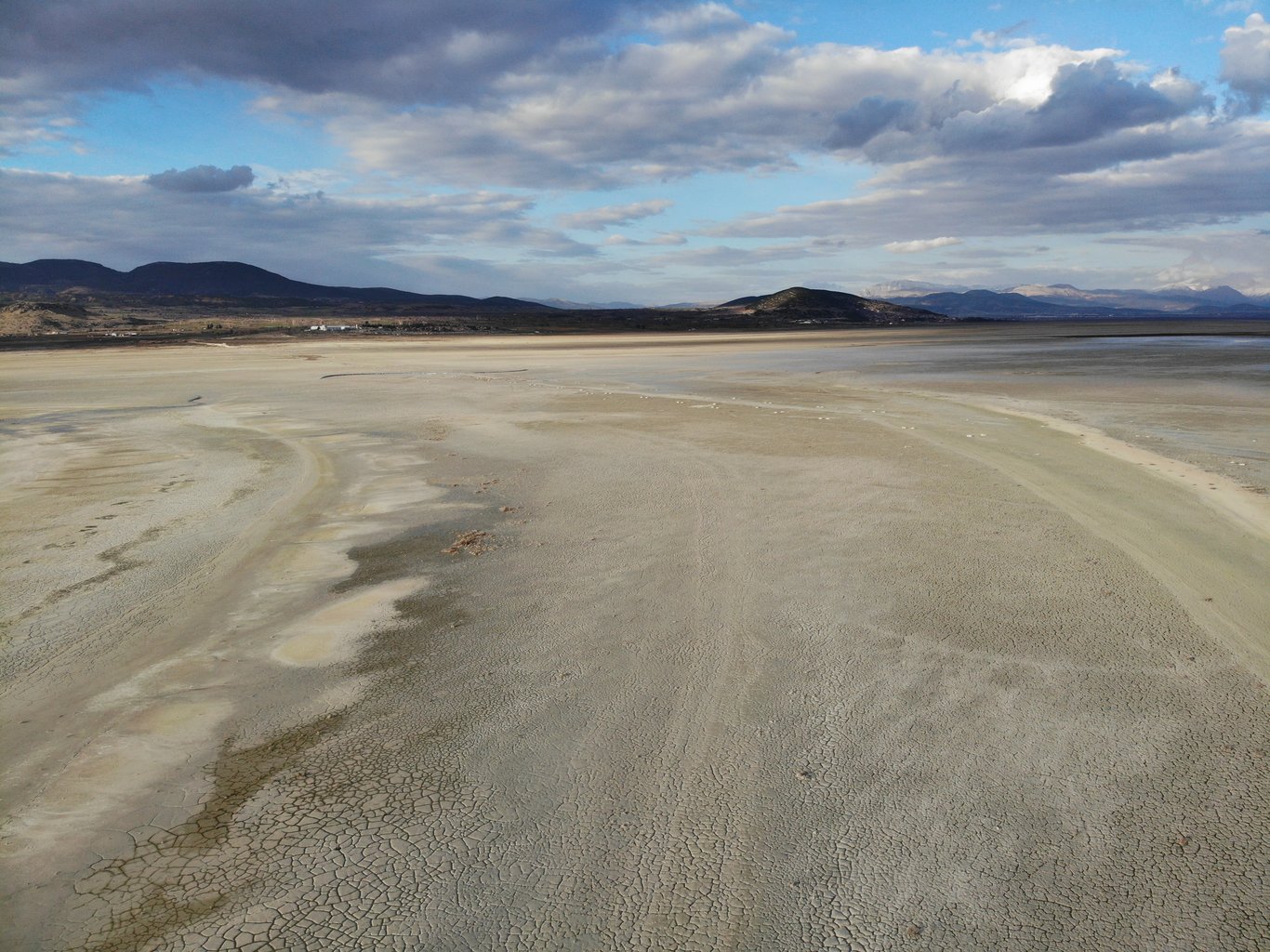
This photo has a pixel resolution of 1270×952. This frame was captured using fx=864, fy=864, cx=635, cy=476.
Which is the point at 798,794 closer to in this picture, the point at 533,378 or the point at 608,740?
the point at 608,740

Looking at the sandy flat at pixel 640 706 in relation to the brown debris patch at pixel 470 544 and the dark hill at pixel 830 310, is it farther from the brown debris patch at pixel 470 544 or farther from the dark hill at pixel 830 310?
the dark hill at pixel 830 310

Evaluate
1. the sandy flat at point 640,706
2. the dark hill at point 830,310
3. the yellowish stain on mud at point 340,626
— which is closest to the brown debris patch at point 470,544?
the sandy flat at point 640,706

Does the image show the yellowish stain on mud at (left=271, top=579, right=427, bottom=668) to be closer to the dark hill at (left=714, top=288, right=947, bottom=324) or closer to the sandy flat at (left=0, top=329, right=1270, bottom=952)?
the sandy flat at (left=0, top=329, right=1270, bottom=952)

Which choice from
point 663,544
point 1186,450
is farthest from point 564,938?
point 1186,450

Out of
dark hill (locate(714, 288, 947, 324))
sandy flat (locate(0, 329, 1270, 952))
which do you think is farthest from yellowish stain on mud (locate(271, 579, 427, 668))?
dark hill (locate(714, 288, 947, 324))

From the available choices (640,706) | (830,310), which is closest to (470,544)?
(640,706)
